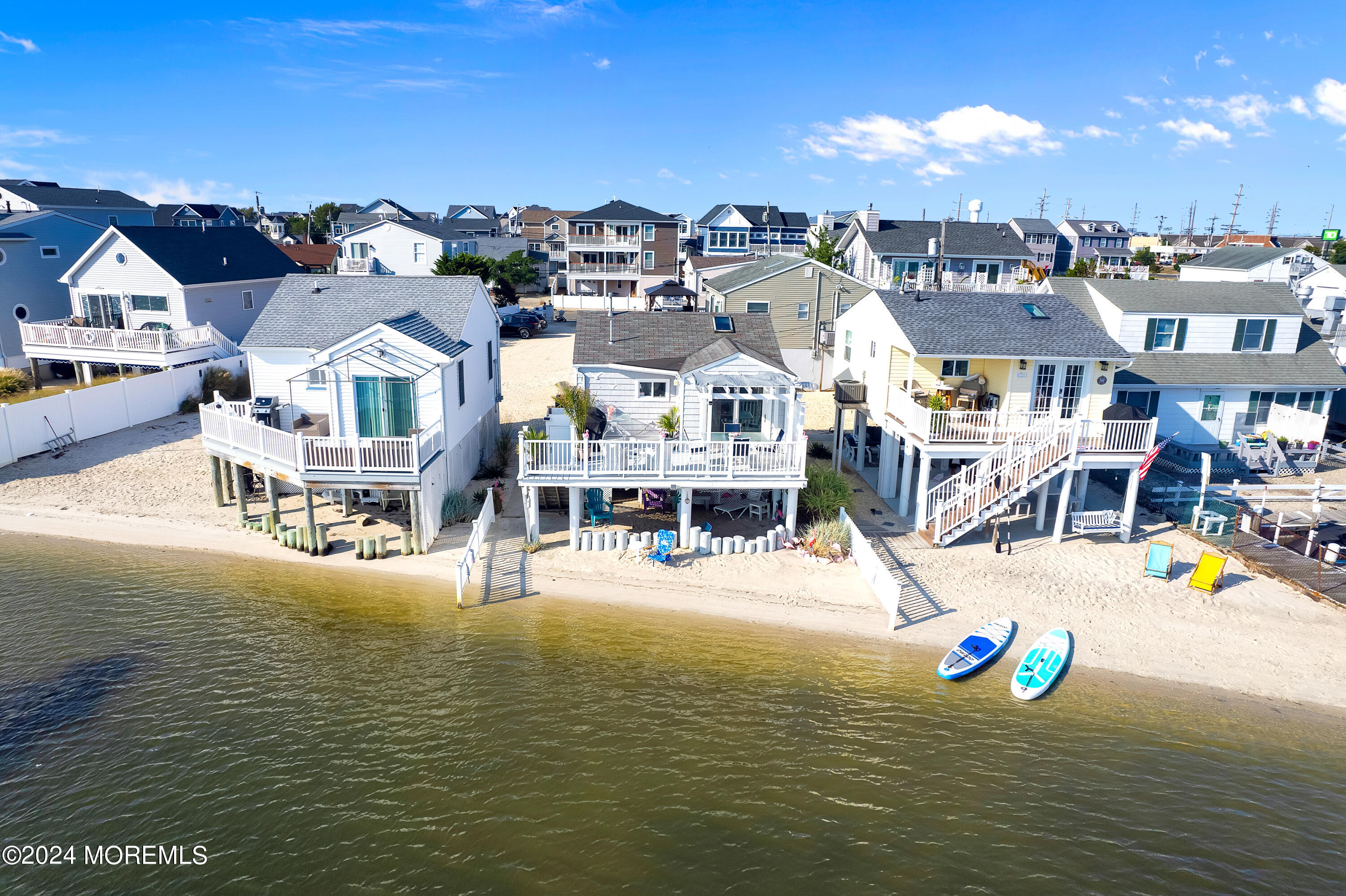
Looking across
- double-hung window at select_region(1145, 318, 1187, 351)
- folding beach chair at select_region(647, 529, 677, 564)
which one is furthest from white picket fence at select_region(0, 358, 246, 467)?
double-hung window at select_region(1145, 318, 1187, 351)

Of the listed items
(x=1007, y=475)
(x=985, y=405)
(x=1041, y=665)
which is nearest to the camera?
(x=1041, y=665)

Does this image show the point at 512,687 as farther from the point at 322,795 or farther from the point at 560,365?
the point at 560,365

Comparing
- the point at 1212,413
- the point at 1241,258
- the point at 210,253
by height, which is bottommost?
the point at 1212,413

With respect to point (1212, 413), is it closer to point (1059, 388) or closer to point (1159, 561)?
point (1059, 388)

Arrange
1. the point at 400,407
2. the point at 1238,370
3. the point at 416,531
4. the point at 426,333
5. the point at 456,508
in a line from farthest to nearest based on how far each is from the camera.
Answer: the point at 1238,370 → the point at 456,508 → the point at 426,333 → the point at 400,407 → the point at 416,531

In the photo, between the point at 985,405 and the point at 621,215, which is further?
the point at 621,215

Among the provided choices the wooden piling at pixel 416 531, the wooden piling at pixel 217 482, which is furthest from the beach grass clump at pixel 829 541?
the wooden piling at pixel 217 482

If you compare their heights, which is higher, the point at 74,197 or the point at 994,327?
the point at 74,197

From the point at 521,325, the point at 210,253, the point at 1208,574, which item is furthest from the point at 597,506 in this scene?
the point at 521,325
